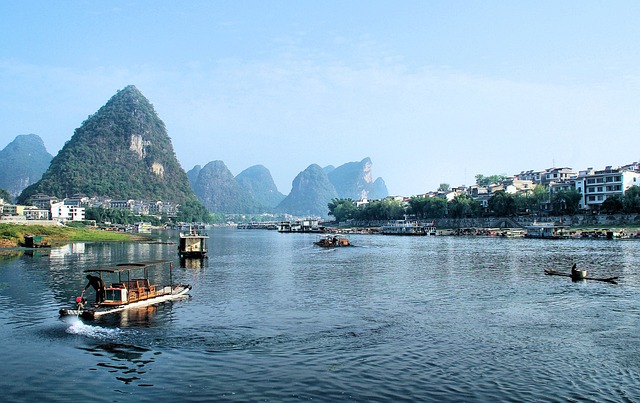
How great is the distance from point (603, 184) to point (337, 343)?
436 feet

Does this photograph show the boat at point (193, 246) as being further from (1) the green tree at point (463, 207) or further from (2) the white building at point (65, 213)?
(2) the white building at point (65, 213)

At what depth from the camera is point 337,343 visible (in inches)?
969

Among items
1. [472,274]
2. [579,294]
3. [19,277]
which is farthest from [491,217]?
[19,277]

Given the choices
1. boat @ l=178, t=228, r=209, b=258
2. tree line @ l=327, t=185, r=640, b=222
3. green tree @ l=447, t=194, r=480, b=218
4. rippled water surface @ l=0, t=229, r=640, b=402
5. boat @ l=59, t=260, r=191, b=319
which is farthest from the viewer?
green tree @ l=447, t=194, r=480, b=218

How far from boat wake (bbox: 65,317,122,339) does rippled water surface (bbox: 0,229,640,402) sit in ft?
0.20

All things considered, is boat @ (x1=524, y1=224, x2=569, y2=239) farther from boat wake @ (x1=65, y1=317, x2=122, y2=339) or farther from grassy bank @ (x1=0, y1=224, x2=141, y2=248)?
boat wake @ (x1=65, y1=317, x2=122, y2=339)

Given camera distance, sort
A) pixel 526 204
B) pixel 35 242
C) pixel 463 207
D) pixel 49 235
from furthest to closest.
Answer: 1. pixel 463 207
2. pixel 526 204
3. pixel 49 235
4. pixel 35 242

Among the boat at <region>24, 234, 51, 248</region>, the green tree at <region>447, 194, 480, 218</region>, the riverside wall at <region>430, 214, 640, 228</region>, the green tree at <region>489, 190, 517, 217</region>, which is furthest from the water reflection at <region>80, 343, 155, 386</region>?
the green tree at <region>447, 194, 480, 218</region>

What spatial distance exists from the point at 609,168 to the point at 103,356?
153 meters

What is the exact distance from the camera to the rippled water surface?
1869 cm

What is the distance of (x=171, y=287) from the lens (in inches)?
1484

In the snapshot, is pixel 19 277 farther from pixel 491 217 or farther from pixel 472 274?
pixel 491 217

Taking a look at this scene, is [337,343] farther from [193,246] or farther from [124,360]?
[193,246]

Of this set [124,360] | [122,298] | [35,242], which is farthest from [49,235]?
[124,360]
